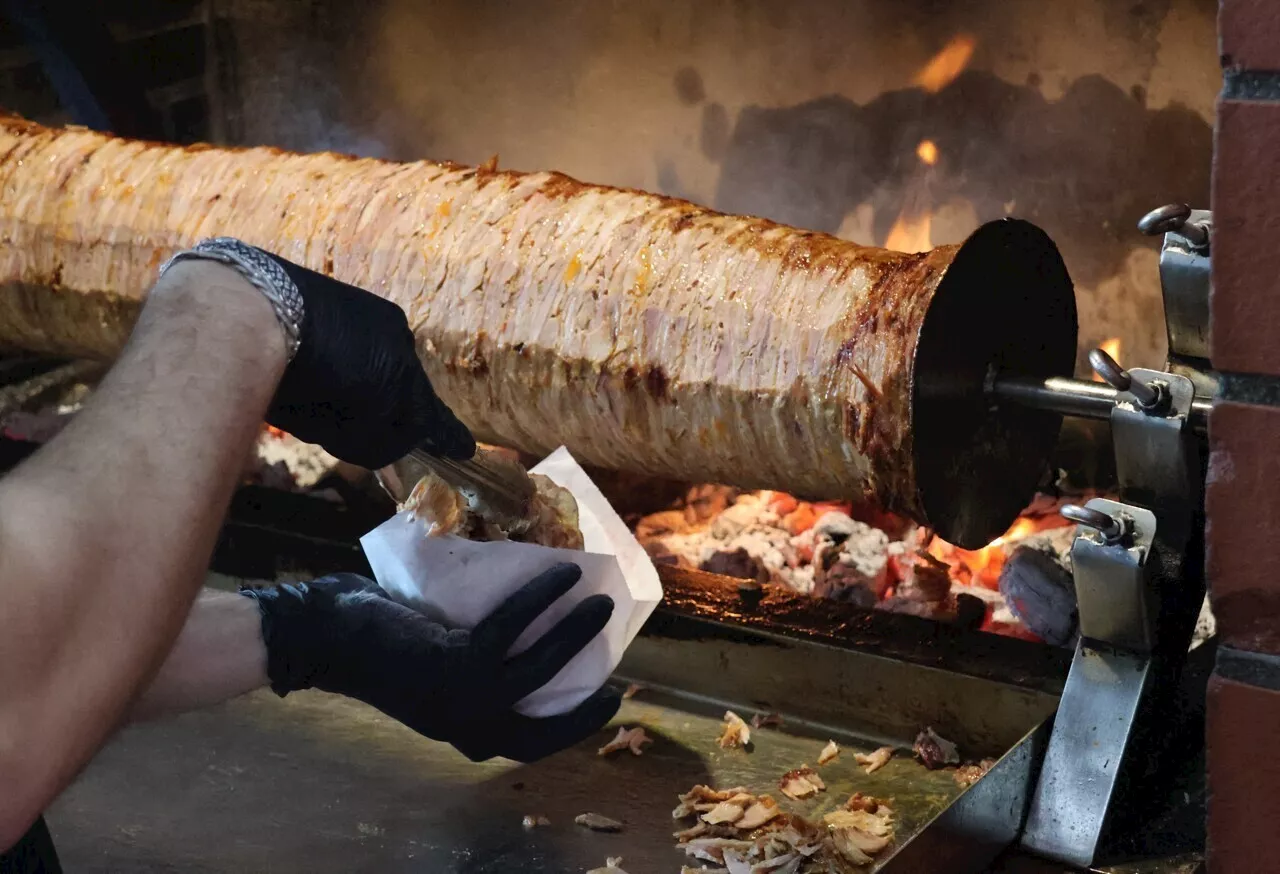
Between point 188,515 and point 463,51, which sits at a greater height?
point 463,51

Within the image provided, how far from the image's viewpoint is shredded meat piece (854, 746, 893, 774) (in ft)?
8.54

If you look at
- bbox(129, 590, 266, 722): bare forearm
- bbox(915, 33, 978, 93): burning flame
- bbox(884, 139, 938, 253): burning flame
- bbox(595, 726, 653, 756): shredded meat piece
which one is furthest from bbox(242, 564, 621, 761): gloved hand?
bbox(915, 33, 978, 93): burning flame

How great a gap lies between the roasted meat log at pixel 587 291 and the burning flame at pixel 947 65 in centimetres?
100

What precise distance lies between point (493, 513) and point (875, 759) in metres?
0.94

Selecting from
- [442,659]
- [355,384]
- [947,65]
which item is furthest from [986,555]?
[355,384]

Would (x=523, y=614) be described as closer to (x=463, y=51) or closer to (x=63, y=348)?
(x=63, y=348)

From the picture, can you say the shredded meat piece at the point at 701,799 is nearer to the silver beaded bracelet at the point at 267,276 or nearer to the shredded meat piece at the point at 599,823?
the shredded meat piece at the point at 599,823

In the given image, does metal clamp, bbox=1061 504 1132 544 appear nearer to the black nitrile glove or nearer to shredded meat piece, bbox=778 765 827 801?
shredded meat piece, bbox=778 765 827 801

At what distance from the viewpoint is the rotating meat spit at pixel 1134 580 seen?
2021 millimetres

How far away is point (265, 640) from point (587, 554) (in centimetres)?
55

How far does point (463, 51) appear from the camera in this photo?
407 cm

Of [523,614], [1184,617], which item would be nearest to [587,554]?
[523,614]

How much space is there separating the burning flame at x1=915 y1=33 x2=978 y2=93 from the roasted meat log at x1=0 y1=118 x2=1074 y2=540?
100 cm

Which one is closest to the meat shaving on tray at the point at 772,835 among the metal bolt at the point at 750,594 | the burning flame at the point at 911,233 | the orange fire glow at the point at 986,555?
the metal bolt at the point at 750,594
